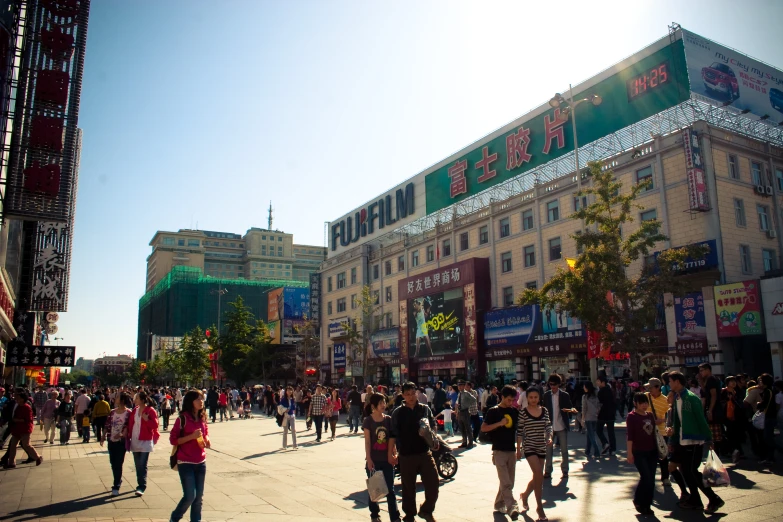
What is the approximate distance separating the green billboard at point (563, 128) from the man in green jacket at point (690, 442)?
26.5 meters

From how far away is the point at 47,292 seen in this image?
34.7 m

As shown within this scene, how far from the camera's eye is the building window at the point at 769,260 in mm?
30625

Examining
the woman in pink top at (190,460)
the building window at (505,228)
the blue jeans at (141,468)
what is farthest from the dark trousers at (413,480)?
the building window at (505,228)

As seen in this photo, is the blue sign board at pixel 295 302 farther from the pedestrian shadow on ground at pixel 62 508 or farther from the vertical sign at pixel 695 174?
the pedestrian shadow on ground at pixel 62 508

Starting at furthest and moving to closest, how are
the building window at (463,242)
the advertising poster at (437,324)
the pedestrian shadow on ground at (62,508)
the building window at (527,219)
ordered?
the building window at (463,242), the advertising poster at (437,324), the building window at (527,219), the pedestrian shadow on ground at (62,508)

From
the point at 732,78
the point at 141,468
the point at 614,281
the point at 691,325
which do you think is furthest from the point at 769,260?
the point at 141,468

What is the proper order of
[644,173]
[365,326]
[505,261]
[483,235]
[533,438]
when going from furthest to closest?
[365,326]
[483,235]
[505,261]
[644,173]
[533,438]

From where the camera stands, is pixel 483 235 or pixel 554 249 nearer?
pixel 554 249

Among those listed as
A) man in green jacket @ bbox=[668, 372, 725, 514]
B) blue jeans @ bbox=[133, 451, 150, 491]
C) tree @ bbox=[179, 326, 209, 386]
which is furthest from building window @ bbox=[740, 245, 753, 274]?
tree @ bbox=[179, 326, 209, 386]

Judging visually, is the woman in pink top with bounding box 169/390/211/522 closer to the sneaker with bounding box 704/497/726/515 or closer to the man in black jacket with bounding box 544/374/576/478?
the sneaker with bounding box 704/497/726/515

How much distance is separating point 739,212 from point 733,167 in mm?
2338

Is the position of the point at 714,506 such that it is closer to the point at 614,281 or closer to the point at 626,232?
the point at 614,281

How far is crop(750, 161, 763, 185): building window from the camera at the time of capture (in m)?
31.3

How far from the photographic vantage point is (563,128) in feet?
125
